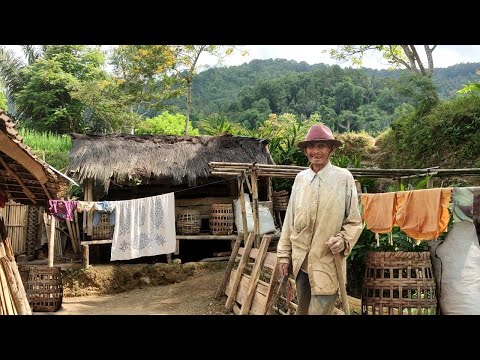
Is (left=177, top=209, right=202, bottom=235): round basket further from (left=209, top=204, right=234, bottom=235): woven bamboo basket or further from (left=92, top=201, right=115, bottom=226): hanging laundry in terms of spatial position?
(left=92, top=201, right=115, bottom=226): hanging laundry

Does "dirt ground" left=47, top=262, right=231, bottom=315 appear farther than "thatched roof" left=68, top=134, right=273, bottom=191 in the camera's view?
No

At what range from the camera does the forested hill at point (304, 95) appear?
31.5m

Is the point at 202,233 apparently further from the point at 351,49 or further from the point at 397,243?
the point at 351,49

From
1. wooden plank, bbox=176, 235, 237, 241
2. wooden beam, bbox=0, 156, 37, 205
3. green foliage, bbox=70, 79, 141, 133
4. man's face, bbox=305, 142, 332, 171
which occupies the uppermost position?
green foliage, bbox=70, 79, 141, 133

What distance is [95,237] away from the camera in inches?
475

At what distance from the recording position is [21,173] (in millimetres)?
4184

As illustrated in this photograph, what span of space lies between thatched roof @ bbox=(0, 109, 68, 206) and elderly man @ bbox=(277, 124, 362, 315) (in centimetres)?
214

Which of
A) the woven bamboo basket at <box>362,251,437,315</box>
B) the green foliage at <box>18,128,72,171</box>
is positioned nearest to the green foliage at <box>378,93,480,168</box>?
the woven bamboo basket at <box>362,251,437,315</box>

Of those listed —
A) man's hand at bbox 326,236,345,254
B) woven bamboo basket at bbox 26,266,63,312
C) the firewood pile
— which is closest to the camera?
man's hand at bbox 326,236,345,254

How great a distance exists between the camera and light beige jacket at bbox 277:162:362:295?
12.6ft

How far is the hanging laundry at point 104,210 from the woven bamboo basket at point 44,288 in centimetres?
175

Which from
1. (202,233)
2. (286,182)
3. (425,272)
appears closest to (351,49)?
(286,182)

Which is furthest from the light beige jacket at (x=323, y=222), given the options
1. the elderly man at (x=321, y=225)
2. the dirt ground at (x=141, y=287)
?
the dirt ground at (x=141, y=287)
